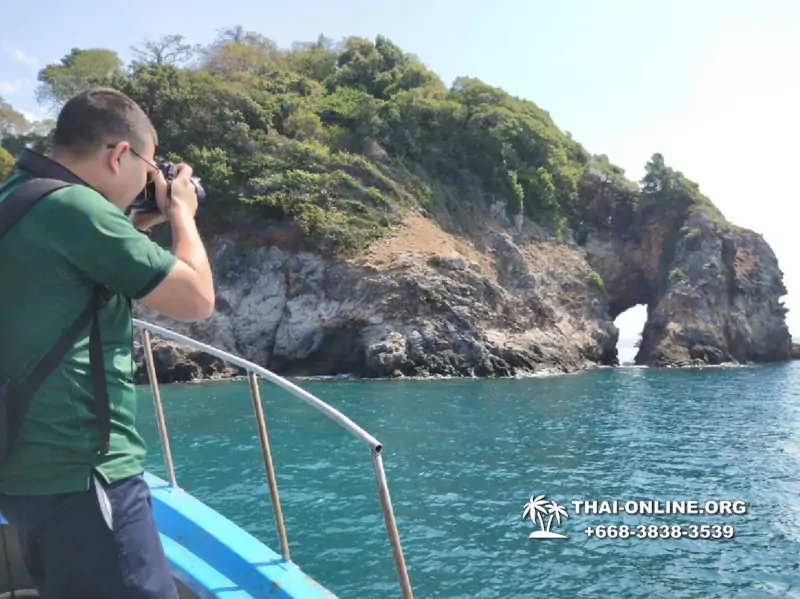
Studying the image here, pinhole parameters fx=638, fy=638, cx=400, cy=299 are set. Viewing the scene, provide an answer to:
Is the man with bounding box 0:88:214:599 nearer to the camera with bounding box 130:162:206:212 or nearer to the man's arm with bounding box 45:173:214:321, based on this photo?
the man's arm with bounding box 45:173:214:321

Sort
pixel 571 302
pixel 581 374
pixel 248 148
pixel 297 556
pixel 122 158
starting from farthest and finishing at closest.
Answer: pixel 571 302 → pixel 248 148 → pixel 581 374 → pixel 297 556 → pixel 122 158

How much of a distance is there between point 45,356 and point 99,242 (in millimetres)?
331

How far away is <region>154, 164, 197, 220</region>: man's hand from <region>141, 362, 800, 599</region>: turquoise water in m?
5.93

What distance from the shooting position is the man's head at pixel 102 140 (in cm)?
185

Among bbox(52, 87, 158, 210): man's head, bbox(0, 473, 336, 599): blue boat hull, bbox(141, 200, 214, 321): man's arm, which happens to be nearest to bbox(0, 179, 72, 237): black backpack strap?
bbox(52, 87, 158, 210): man's head

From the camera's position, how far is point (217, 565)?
120 inches

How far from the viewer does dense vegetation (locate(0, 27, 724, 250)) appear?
3503 cm

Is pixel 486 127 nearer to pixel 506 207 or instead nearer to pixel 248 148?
pixel 506 207

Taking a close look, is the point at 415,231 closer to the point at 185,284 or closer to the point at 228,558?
the point at 228,558

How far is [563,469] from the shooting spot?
12.2m

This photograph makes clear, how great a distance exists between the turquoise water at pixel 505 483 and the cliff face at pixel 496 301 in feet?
30.6

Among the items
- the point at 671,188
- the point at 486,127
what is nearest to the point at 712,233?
the point at 671,188

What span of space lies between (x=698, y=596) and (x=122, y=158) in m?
7.66

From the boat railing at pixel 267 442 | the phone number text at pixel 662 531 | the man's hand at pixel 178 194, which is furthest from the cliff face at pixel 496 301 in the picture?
the man's hand at pixel 178 194
